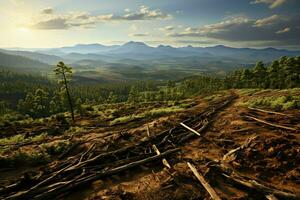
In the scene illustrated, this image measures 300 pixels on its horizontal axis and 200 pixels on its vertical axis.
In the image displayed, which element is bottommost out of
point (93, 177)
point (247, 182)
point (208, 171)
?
point (93, 177)

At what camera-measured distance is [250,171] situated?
942 centimetres

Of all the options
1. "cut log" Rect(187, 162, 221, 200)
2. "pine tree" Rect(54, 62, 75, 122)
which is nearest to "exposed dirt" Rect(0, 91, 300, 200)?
"cut log" Rect(187, 162, 221, 200)

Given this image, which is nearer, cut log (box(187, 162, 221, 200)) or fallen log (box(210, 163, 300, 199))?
fallen log (box(210, 163, 300, 199))

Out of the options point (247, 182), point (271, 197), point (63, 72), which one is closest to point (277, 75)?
point (63, 72)

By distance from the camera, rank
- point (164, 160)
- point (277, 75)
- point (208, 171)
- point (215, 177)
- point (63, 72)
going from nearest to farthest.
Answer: point (215, 177) < point (208, 171) < point (164, 160) < point (63, 72) < point (277, 75)

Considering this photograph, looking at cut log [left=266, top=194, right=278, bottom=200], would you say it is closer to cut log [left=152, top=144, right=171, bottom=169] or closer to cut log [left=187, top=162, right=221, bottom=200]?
cut log [left=187, top=162, right=221, bottom=200]

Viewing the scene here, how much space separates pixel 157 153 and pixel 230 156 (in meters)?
3.55

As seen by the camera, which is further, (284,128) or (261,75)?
(261,75)

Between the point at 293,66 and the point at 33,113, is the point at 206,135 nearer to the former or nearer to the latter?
the point at 293,66

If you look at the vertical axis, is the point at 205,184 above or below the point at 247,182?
below

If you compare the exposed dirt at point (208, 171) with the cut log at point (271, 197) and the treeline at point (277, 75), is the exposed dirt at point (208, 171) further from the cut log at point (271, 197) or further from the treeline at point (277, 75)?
the treeline at point (277, 75)

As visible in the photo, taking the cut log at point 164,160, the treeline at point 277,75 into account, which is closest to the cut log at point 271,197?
the cut log at point 164,160

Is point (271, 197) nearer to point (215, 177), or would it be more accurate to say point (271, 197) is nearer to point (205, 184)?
point (205, 184)

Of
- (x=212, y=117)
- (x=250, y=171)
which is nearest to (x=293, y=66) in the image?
(x=212, y=117)
